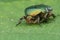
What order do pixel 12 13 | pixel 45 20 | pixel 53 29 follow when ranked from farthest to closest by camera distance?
pixel 12 13, pixel 45 20, pixel 53 29

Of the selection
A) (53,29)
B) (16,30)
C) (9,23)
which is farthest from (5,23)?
(53,29)

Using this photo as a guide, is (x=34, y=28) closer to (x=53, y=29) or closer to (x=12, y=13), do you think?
(x=53, y=29)

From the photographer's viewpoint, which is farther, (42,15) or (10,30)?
(42,15)

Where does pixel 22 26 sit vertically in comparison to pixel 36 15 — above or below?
below

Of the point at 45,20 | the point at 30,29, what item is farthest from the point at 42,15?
the point at 30,29

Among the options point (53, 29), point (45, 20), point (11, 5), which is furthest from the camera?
point (11, 5)

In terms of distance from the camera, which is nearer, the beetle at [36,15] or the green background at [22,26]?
the green background at [22,26]

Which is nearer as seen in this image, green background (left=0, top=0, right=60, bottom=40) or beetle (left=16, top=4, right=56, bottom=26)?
green background (left=0, top=0, right=60, bottom=40)

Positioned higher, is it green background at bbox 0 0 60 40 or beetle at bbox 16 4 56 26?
beetle at bbox 16 4 56 26
